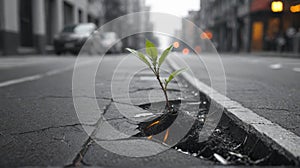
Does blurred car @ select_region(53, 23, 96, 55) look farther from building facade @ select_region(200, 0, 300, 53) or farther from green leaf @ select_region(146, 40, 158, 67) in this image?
green leaf @ select_region(146, 40, 158, 67)

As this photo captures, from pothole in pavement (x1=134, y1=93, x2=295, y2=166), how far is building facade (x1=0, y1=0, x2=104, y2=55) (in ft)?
37.2

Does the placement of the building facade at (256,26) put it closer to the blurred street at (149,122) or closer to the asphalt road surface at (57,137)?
the blurred street at (149,122)

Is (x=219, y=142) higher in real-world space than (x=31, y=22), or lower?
lower

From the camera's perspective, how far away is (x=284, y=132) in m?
1.70

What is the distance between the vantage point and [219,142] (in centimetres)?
176

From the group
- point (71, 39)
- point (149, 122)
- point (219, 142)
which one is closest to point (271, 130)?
point (219, 142)

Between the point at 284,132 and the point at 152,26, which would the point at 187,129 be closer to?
the point at 284,132

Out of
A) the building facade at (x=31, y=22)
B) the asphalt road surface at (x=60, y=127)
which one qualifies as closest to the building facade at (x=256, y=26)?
the building facade at (x=31, y=22)

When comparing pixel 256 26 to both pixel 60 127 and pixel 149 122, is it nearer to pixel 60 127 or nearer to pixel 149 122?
pixel 149 122

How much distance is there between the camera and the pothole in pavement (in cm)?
149

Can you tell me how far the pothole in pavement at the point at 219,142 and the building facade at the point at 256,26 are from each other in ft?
52.9

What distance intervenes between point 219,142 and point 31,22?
603 inches

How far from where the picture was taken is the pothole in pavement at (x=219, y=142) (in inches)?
58.5

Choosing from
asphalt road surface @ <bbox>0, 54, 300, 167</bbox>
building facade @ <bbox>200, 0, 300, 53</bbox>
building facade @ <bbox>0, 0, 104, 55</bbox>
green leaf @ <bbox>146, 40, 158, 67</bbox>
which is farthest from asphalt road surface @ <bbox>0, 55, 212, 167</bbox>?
building facade @ <bbox>200, 0, 300, 53</bbox>
